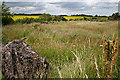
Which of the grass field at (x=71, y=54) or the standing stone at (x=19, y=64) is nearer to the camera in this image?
the grass field at (x=71, y=54)

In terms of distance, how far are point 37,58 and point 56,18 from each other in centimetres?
1533

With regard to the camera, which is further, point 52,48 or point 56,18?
point 56,18

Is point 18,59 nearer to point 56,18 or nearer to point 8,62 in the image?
point 8,62

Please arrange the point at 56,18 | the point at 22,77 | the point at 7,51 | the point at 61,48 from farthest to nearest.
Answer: the point at 56,18 → the point at 61,48 → the point at 7,51 → the point at 22,77

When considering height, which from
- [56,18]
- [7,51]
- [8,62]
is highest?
[56,18]

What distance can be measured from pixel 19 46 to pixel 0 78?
710 mm

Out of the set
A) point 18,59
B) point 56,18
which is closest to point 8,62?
point 18,59

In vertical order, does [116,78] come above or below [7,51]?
below

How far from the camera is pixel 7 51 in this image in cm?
232

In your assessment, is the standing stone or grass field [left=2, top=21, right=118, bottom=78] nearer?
grass field [left=2, top=21, right=118, bottom=78]

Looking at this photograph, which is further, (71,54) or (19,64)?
(71,54)

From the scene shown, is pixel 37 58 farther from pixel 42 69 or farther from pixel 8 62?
pixel 8 62

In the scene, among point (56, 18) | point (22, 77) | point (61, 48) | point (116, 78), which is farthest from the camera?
point (56, 18)

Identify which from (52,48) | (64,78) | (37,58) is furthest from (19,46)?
(52,48)
